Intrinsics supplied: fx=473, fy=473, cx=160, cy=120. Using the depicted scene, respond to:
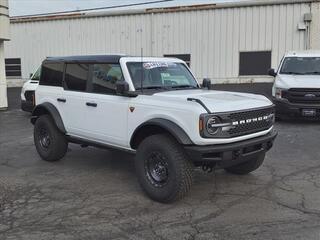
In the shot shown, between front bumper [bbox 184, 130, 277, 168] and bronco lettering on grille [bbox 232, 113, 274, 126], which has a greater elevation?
bronco lettering on grille [bbox 232, 113, 274, 126]

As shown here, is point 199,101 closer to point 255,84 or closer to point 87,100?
point 87,100

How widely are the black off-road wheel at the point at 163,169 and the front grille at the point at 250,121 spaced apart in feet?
2.26

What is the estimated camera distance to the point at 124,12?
22016 millimetres

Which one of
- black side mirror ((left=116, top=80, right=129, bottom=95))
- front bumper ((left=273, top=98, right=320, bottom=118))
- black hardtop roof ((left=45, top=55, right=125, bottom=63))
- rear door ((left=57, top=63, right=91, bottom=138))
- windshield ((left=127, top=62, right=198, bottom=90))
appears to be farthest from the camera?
front bumper ((left=273, top=98, right=320, bottom=118))

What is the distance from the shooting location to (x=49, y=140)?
8.09 meters

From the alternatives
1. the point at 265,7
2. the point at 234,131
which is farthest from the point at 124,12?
the point at 234,131

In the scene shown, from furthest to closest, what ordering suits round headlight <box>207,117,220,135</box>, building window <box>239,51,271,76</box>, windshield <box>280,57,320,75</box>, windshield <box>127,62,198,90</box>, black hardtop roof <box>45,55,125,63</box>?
building window <box>239,51,271,76</box> → windshield <box>280,57,320,75</box> → black hardtop roof <box>45,55,125,63</box> → windshield <box>127,62,198,90</box> → round headlight <box>207,117,220,135</box>

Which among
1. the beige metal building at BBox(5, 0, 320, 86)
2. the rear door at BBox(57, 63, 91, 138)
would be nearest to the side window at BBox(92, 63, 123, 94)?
the rear door at BBox(57, 63, 91, 138)

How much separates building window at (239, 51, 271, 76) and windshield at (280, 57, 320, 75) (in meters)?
6.32

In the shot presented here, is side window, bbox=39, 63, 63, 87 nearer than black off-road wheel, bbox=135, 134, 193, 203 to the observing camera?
No

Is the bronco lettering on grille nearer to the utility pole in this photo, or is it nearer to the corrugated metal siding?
the utility pole

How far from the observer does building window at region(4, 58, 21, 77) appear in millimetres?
25625

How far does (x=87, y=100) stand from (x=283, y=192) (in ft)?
10.3

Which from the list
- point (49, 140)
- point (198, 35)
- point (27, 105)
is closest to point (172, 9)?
point (198, 35)
